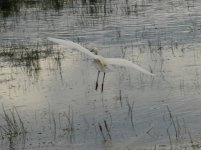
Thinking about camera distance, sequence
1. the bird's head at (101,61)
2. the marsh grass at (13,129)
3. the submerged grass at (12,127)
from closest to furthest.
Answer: the bird's head at (101,61) → the marsh grass at (13,129) → the submerged grass at (12,127)

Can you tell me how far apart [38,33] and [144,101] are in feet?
26.4

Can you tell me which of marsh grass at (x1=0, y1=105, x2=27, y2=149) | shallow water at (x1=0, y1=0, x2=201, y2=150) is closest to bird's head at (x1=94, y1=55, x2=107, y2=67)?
shallow water at (x1=0, y1=0, x2=201, y2=150)

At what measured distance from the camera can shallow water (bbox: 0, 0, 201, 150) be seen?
303 inches

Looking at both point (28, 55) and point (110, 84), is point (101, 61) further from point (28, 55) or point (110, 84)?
point (28, 55)

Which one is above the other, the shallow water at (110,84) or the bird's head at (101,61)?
the bird's head at (101,61)

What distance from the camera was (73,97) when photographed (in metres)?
9.77

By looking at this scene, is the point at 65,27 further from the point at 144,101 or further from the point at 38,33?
the point at 144,101

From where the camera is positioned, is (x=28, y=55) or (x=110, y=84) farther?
(x=28, y=55)

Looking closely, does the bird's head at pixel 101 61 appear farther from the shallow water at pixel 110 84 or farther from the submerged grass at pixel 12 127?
the submerged grass at pixel 12 127

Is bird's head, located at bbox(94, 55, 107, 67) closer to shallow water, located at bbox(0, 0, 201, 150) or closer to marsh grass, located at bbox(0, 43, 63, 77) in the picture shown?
shallow water, located at bbox(0, 0, 201, 150)

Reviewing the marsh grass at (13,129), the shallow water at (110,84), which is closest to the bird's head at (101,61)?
the shallow water at (110,84)

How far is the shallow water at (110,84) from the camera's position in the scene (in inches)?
303

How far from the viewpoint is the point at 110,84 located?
10.4 meters

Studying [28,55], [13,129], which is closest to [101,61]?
[13,129]
